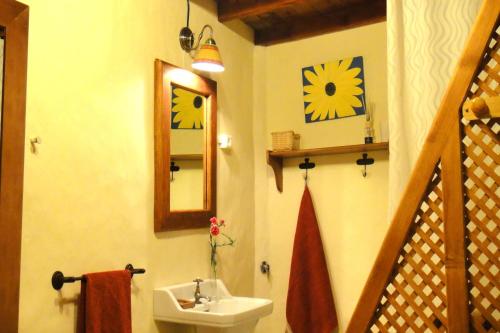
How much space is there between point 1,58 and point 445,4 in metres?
1.68

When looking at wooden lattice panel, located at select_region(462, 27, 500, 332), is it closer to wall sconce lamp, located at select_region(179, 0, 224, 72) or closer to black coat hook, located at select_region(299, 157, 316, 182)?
wall sconce lamp, located at select_region(179, 0, 224, 72)

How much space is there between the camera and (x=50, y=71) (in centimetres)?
186

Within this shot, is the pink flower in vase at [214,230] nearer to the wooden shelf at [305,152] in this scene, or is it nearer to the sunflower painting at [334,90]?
the wooden shelf at [305,152]

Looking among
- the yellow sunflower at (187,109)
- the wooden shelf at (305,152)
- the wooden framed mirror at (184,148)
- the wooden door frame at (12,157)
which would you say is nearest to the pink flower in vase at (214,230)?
the wooden framed mirror at (184,148)

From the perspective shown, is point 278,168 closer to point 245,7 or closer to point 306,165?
point 306,165

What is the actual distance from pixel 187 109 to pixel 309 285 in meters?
1.41

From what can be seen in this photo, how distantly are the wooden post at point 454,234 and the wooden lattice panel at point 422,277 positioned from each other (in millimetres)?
31

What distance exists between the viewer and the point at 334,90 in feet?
10.2

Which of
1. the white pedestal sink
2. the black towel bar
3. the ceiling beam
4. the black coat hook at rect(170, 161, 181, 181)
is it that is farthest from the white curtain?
the black towel bar

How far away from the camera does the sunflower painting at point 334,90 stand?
3.03m

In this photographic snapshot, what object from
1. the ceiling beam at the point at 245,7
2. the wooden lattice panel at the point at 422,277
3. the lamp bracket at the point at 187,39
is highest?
the ceiling beam at the point at 245,7

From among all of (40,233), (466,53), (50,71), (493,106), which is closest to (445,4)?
(466,53)

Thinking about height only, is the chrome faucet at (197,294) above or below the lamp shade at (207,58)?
below

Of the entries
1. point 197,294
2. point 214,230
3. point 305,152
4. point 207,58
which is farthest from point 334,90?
point 197,294
